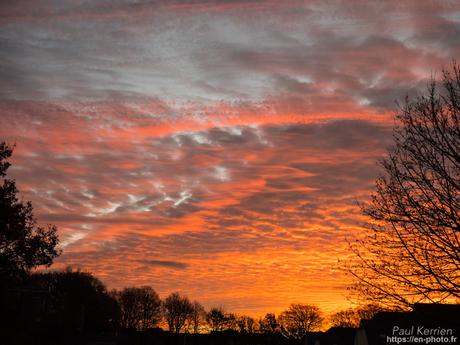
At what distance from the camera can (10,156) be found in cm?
3161

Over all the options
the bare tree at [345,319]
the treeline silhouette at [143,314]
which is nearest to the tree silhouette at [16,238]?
the treeline silhouette at [143,314]

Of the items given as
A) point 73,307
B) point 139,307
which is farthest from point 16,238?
point 139,307

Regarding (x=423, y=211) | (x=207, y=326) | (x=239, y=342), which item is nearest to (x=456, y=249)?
(x=423, y=211)

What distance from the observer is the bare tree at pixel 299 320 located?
147875 millimetres

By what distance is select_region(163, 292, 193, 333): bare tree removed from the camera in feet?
482

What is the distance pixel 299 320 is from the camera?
490 ft

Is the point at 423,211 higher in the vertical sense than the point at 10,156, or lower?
lower

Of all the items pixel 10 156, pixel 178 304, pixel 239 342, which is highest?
pixel 10 156

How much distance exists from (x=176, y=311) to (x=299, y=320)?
36574mm

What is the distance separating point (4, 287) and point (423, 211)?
24.7m

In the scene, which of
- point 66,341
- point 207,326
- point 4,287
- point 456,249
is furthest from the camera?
point 207,326

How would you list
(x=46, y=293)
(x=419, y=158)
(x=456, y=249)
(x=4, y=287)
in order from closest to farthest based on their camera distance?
(x=456, y=249)
(x=419, y=158)
(x=4, y=287)
(x=46, y=293)

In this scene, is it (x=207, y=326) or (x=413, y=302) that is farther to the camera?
(x=207, y=326)

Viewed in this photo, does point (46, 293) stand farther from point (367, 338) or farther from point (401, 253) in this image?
point (401, 253)
